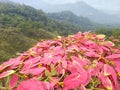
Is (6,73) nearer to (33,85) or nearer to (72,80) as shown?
(33,85)

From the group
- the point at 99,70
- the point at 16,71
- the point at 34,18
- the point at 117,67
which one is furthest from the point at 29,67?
the point at 34,18

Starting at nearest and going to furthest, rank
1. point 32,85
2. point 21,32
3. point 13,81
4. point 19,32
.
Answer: point 32,85
point 13,81
point 19,32
point 21,32

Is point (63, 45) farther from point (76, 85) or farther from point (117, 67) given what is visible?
point (76, 85)

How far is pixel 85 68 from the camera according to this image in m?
1.65

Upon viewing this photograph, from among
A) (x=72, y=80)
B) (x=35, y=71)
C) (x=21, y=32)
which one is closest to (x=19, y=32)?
(x=21, y=32)

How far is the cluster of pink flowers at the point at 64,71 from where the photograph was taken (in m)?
1.44

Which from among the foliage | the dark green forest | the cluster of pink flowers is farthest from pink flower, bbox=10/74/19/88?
the dark green forest

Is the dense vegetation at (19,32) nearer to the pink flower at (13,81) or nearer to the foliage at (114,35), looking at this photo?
the foliage at (114,35)

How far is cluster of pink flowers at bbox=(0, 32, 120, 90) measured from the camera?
1441mm

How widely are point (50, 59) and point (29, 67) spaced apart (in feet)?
0.45

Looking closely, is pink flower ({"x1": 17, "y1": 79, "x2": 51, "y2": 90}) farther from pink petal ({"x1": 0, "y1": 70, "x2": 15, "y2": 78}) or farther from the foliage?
the foliage

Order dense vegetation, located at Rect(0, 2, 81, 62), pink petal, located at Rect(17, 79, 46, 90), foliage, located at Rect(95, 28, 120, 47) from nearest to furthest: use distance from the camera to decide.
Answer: pink petal, located at Rect(17, 79, 46, 90)
foliage, located at Rect(95, 28, 120, 47)
dense vegetation, located at Rect(0, 2, 81, 62)

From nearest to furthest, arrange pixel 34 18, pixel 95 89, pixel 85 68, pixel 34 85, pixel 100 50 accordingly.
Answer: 1. pixel 34 85
2. pixel 95 89
3. pixel 85 68
4. pixel 100 50
5. pixel 34 18

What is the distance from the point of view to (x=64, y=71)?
1.56 meters
